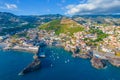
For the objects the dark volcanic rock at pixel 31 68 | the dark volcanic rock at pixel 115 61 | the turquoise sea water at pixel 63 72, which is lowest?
the dark volcanic rock at pixel 115 61

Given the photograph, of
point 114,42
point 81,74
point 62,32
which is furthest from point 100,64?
point 62,32

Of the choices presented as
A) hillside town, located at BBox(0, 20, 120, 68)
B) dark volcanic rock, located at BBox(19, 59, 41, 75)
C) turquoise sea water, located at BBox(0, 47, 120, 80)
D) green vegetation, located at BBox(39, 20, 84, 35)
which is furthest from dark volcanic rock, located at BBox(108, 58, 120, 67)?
green vegetation, located at BBox(39, 20, 84, 35)

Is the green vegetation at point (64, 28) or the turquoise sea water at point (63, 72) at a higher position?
the green vegetation at point (64, 28)

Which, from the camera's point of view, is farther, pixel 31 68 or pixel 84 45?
pixel 84 45

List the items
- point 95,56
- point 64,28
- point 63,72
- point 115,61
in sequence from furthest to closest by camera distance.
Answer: point 64,28 < point 95,56 < point 115,61 < point 63,72

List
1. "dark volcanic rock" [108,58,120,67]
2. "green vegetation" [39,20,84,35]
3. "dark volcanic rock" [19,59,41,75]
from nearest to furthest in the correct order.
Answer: "dark volcanic rock" [19,59,41,75], "dark volcanic rock" [108,58,120,67], "green vegetation" [39,20,84,35]

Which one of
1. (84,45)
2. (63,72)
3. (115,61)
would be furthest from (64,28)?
(63,72)

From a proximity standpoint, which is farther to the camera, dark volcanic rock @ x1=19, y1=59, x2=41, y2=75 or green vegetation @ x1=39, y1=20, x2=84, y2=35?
green vegetation @ x1=39, y1=20, x2=84, y2=35

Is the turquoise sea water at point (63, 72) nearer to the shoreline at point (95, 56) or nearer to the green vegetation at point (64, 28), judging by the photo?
the shoreline at point (95, 56)

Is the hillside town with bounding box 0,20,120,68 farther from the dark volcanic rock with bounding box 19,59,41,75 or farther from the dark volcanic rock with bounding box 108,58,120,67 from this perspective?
the dark volcanic rock with bounding box 19,59,41,75

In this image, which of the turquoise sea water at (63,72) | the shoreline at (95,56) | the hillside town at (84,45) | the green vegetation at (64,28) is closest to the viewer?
the turquoise sea water at (63,72)

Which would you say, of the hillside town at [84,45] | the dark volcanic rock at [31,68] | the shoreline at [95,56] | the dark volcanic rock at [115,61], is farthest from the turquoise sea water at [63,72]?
the hillside town at [84,45]

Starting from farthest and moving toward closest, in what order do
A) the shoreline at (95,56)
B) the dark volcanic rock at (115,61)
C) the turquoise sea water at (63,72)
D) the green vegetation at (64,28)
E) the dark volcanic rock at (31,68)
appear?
1. the green vegetation at (64,28)
2. the shoreline at (95,56)
3. the dark volcanic rock at (115,61)
4. the dark volcanic rock at (31,68)
5. the turquoise sea water at (63,72)

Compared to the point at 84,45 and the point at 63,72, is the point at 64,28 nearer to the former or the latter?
the point at 84,45
